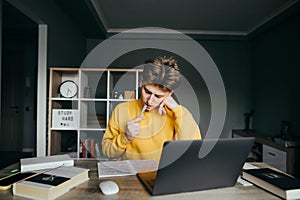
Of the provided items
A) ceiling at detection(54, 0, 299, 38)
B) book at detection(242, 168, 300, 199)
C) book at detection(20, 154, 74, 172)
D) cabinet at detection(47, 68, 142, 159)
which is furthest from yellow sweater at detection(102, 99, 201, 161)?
ceiling at detection(54, 0, 299, 38)

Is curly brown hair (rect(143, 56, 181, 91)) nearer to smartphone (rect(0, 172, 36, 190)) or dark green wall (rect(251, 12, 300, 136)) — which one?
smartphone (rect(0, 172, 36, 190))

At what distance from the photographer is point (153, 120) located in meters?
1.52

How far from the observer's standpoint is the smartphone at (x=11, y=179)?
887mm

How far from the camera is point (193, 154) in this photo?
32.0 inches

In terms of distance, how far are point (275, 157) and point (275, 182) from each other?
8.30 feet

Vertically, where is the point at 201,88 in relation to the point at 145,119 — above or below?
above

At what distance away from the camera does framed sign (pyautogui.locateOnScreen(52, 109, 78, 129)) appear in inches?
104

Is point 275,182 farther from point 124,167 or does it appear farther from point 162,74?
point 162,74

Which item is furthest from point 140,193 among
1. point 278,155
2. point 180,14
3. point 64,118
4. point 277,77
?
point 277,77

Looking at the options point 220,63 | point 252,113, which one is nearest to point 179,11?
point 220,63

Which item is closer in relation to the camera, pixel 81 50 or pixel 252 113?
pixel 81 50

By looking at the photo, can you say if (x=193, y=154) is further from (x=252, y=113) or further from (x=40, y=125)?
(x=252, y=113)

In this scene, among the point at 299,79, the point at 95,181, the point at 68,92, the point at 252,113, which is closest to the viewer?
the point at 95,181

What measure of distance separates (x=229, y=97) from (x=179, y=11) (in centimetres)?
195
